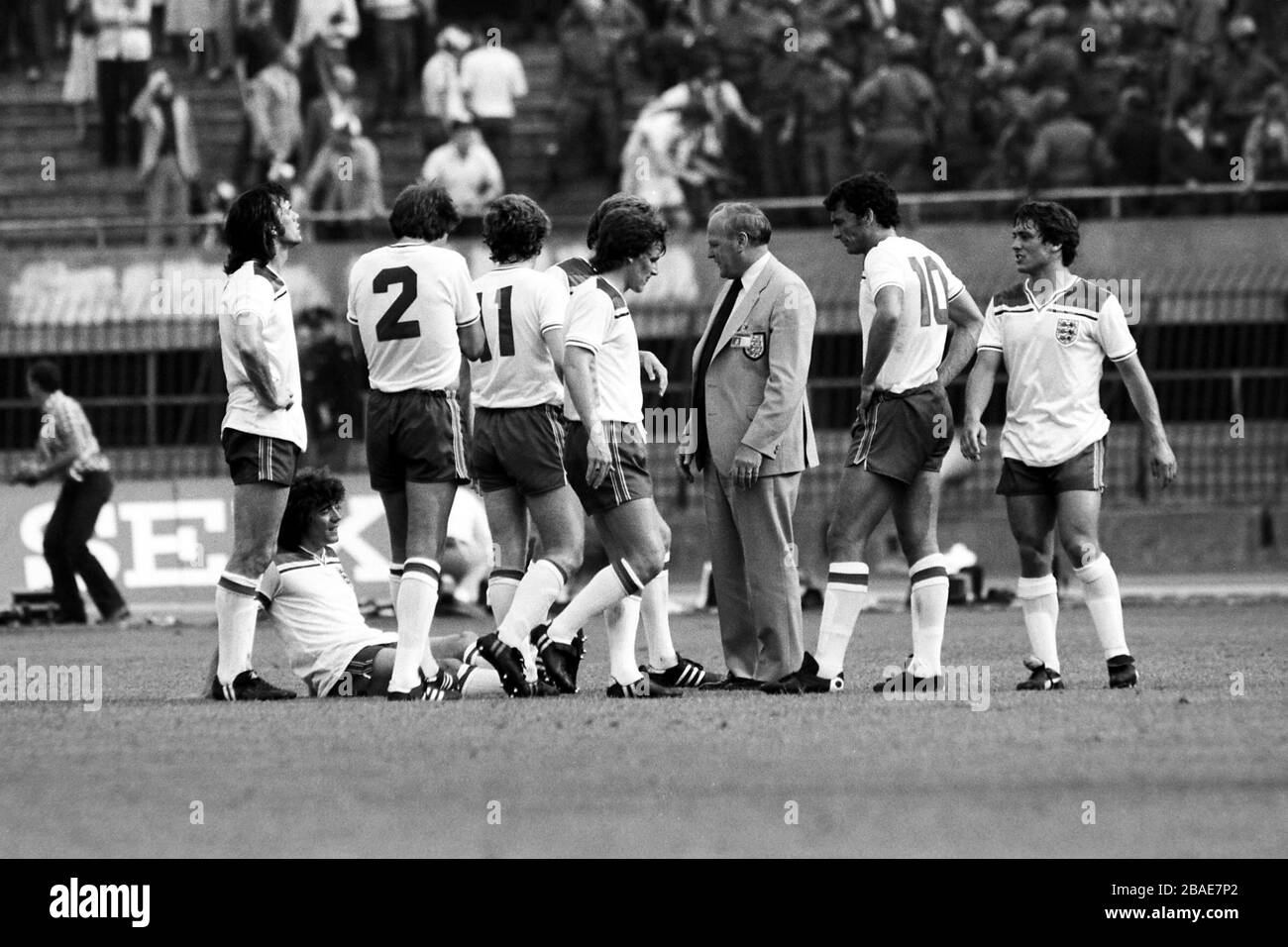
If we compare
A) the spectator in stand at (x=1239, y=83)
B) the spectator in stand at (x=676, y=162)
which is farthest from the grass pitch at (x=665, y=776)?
the spectator in stand at (x=1239, y=83)

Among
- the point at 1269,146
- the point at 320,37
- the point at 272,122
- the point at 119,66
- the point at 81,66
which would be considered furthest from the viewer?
the point at 81,66

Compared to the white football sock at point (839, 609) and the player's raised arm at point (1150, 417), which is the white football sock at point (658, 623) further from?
the player's raised arm at point (1150, 417)

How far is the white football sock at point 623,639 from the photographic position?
9859 mm

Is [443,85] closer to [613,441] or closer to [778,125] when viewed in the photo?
[778,125]

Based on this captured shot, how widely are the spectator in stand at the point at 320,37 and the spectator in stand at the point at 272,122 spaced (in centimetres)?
→ 49

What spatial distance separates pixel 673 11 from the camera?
23.7 meters

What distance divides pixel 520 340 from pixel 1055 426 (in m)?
2.44

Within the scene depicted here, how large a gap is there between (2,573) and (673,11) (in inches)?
379

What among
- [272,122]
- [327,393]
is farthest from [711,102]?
[327,393]

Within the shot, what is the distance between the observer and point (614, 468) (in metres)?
9.53

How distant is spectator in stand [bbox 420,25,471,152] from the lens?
23219 millimetres

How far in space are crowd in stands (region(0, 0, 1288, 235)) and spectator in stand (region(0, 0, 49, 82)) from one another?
1.65 metres
